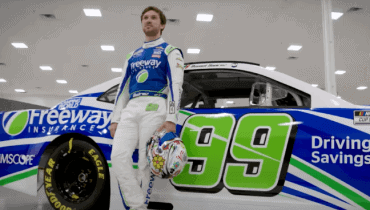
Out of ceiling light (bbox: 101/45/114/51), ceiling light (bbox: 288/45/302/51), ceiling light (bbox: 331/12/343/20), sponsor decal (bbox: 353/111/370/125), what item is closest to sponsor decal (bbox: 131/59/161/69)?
sponsor decal (bbox: 353/111/370/125)

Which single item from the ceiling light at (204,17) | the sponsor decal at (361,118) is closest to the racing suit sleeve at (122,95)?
the sponsor decal at (361,118)

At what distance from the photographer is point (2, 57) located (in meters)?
10.4

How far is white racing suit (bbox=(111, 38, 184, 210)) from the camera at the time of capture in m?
1.80

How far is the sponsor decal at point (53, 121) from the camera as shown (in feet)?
6.99

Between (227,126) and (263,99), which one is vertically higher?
(263,99)

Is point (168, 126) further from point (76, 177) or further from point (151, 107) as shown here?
point (76, 177)

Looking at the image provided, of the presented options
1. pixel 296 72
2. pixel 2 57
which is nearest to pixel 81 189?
pixel 2 57

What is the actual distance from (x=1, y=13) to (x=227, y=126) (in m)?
7.69

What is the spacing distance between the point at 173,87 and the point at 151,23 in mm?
536

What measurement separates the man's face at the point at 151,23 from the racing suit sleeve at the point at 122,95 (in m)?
0.23

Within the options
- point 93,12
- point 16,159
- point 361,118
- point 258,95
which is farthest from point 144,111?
point 93,12

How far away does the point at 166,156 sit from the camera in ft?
5.45

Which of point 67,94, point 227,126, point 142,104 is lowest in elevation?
point 227,126

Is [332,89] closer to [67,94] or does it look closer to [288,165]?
[288,165]
